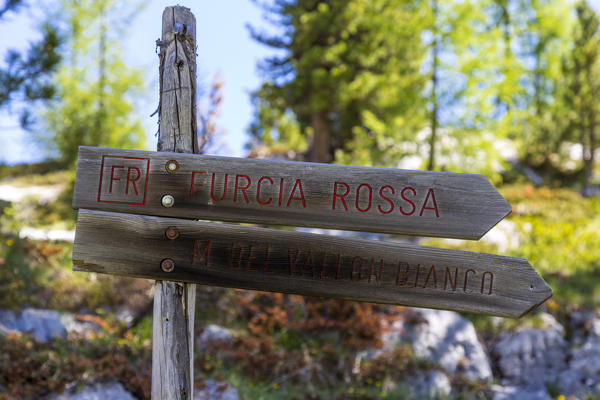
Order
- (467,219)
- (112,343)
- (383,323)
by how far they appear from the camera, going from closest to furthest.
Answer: (467,219), (112,343), (383,323)

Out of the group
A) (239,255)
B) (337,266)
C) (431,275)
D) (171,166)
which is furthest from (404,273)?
(171,166)

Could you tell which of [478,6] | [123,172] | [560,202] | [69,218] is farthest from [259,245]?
[560,202]

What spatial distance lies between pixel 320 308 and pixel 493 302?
452 centimetres

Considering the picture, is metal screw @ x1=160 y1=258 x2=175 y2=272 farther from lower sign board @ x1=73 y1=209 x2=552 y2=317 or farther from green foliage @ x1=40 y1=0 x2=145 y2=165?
green foliage @ x1=40 y1=0 x2=145 y2=165

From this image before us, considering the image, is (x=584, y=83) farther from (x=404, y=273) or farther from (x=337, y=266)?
(x=337, y=266)

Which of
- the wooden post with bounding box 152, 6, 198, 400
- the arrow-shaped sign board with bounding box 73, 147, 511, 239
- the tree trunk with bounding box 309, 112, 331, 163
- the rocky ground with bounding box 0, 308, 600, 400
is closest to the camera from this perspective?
the arrow-shaped sign board with bounding box 73, 147, 511, 239

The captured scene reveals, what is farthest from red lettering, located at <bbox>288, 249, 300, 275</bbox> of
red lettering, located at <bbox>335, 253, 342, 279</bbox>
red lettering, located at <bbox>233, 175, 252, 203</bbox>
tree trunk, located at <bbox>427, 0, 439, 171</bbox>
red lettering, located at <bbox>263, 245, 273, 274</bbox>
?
tree trunk, located at <bbox>427, 0, 439, 171</bbox>

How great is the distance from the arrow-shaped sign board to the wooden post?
270mm

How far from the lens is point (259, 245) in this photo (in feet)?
8.85

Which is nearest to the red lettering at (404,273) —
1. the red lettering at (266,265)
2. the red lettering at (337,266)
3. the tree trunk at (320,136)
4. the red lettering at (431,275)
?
the red lettering at (431,275)

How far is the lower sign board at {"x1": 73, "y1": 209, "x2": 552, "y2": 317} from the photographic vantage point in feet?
8.68

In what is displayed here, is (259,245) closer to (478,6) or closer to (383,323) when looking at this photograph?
(383,323)

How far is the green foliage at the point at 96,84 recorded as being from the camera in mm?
13281

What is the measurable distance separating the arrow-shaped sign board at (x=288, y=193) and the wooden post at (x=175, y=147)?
0.27 metres
